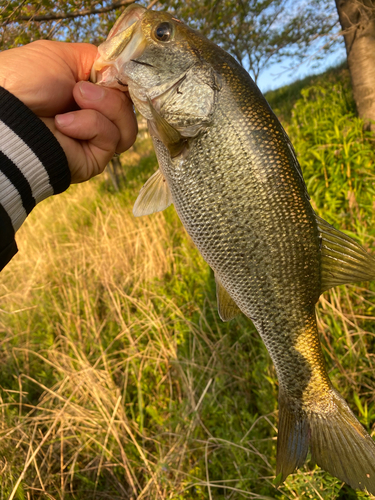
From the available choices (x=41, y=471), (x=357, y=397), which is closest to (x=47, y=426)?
(x=41, y=471)

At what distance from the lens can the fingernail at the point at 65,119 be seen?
5.30ft

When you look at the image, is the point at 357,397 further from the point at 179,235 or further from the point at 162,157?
the point at 179,235

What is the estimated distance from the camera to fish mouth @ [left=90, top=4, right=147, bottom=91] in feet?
4.94

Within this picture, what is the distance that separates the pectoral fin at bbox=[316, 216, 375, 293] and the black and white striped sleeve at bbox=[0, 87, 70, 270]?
1272mm

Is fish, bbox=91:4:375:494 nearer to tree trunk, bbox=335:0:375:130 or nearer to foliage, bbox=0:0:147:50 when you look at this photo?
foliage, bbox=0:0:147:50

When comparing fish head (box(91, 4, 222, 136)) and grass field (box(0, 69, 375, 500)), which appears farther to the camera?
grass field (box(0, 69, 375, 500))

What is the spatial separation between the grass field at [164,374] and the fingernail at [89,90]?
2.02 metres

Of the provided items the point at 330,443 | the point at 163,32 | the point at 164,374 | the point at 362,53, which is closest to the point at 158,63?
the point at 163,32

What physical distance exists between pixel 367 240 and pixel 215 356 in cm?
178

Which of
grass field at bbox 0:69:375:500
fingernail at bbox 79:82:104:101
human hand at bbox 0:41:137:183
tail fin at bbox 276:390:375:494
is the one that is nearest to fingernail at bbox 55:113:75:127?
human hand at bbox 0:41:137:183

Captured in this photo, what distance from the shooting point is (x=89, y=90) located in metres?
1.60

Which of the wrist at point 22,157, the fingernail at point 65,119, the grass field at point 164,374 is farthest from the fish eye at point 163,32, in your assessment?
the grass field at point 164,374

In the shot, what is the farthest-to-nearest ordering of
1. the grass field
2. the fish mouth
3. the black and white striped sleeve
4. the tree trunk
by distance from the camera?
the tree trunk → the grass field → the fish mouth → the black and white striped sleeve

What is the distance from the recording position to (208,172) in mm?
1439
